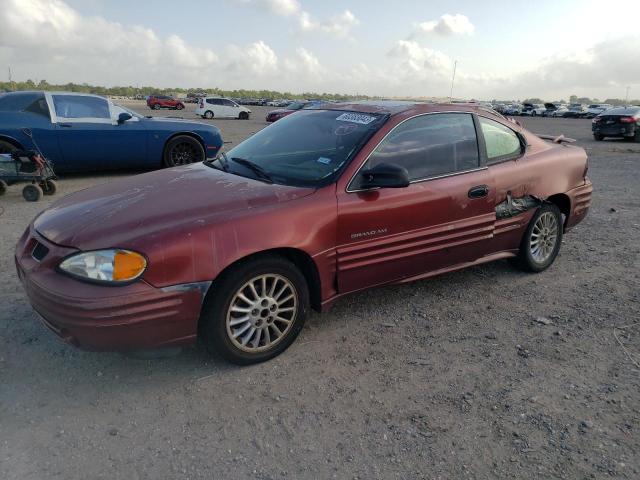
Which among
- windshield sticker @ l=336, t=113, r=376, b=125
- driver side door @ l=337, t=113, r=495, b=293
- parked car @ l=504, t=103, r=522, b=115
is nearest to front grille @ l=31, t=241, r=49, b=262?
driver side door @ l=337, t=113, r=495, b=293

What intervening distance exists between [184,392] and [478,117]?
311 centimetres

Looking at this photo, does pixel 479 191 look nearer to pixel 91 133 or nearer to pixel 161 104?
pixel 91 133

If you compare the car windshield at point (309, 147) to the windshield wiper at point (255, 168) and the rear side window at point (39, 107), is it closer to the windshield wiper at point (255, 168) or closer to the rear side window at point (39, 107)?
the windshield wiper at point (255, 168)

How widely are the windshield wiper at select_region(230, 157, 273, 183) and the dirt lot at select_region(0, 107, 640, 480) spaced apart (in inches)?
43.5

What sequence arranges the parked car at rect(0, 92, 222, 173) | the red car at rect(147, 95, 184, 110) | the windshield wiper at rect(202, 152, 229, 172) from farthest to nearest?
1. the red car at rect(147, 95, 184, 110)
2. the parked car at rect(0, 92, 222, 173)
3. the windshield wiper at rect(202, 152, 229, 172)

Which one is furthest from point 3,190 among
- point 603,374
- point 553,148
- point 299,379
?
point 603,374

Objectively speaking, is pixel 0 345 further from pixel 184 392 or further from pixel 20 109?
pixel 20 109

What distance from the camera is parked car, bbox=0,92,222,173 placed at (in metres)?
7.99

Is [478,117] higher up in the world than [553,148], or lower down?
higher up

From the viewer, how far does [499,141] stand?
423 cm

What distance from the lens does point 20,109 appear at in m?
8.03

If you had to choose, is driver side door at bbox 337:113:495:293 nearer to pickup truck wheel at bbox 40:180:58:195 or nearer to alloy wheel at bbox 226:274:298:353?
alloy wheel at bbox 226:274:298:353

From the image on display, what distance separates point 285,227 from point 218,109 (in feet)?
113

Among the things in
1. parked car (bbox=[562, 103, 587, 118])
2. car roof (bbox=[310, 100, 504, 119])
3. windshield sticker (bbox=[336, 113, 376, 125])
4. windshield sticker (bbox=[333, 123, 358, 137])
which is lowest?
parked car (bbox=[562, 103, 587, 118])
